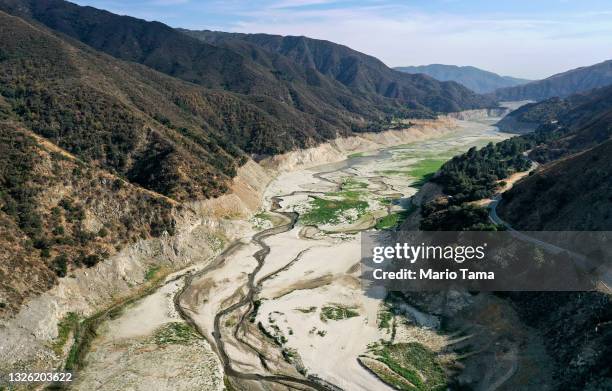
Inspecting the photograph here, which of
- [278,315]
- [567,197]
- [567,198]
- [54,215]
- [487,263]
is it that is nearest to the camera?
[278,315]

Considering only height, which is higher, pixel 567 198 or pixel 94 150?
pixel 94 150

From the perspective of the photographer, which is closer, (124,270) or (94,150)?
(124,270)

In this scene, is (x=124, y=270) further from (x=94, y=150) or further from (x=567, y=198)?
(x=567, y=198)

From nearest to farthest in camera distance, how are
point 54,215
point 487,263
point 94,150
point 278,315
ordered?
1. point 278,315
2. point 487,263
3. point 54,215
4. point 94,150

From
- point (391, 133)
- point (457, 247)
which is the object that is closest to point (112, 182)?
point (457, 247)

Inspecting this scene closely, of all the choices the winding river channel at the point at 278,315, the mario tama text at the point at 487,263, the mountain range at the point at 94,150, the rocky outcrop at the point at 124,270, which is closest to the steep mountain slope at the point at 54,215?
the mountain range at the point at 94,150

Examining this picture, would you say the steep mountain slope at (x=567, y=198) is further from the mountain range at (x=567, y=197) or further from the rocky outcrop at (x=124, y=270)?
the rocky outcrop at (x=124, y=270)

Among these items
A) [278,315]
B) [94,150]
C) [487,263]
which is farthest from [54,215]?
[487,263]
